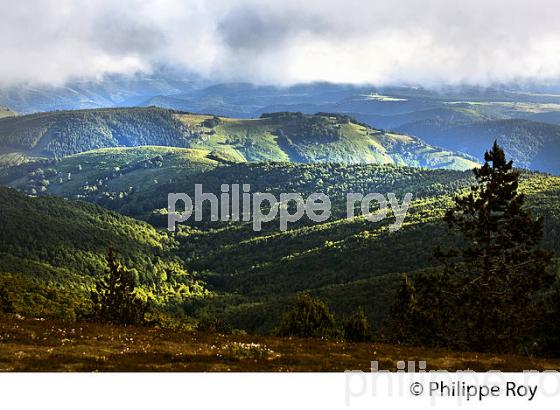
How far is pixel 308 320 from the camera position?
81562 mm

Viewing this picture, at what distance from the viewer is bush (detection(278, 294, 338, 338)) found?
78.4 metres

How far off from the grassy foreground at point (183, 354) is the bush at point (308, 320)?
40774mm

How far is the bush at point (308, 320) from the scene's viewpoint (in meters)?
78.4

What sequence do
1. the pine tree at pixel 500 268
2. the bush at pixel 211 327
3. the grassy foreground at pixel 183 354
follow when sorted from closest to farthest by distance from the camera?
the grassy foreground at pixel 183 354 → the pine tree at pixel 500 268 → the bush at pixel 211 327

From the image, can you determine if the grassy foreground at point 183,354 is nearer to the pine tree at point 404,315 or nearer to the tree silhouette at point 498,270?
the tree silhouette at point 498,270

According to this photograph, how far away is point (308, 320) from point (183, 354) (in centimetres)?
5346

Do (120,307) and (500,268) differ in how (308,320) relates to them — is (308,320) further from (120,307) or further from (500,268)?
(120,307)

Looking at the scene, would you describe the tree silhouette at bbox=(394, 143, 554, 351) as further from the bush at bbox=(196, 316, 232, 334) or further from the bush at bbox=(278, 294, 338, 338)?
the bush at bbox=(196, 316, 232, 334)

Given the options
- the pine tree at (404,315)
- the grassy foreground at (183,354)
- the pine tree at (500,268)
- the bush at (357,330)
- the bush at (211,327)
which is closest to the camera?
the grassy foreground at (183,354)

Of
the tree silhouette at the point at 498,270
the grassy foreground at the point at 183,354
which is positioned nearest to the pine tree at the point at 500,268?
the tree silhouette at the point at 498,270
